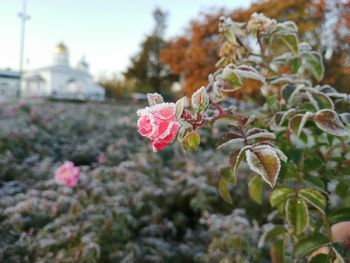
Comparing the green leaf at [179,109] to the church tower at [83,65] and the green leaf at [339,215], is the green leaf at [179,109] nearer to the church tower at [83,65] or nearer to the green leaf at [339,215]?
the green leaf at [339,215]

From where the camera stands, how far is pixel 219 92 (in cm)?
95

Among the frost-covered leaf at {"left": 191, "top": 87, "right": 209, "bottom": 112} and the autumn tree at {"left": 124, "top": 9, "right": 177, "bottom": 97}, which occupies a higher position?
the autumn tree at {"left": 124, "top": 9, "right": 177, "bottom": 97}

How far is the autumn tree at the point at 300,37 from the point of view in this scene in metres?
7.39

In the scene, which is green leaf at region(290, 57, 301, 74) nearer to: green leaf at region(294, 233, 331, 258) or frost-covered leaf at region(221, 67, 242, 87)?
frost-covered leaf at region(221, 67, 242, 87)

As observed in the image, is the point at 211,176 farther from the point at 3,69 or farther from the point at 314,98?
the point at 3,69

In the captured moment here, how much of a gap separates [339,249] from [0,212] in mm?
1624

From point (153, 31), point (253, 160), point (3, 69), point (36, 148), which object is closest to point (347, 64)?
point (36, 148)

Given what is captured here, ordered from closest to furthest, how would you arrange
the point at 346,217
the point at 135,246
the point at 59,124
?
the point at 346,217
the point at 135,246
the point at 59,124

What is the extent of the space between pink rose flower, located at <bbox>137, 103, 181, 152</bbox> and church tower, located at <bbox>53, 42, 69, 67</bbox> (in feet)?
149

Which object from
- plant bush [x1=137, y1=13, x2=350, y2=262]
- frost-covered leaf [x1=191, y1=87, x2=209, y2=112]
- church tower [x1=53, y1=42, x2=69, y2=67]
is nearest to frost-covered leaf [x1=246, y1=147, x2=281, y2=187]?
plant bush [x1=137, y1=13, x2=350, y2=262]

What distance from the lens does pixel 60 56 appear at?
4472 centimetres

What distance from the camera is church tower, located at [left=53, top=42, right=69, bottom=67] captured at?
144ft

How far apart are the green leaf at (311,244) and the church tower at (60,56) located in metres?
45.3

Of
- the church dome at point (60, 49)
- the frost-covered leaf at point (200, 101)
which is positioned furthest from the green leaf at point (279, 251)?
the church dome at point (60, 49)
